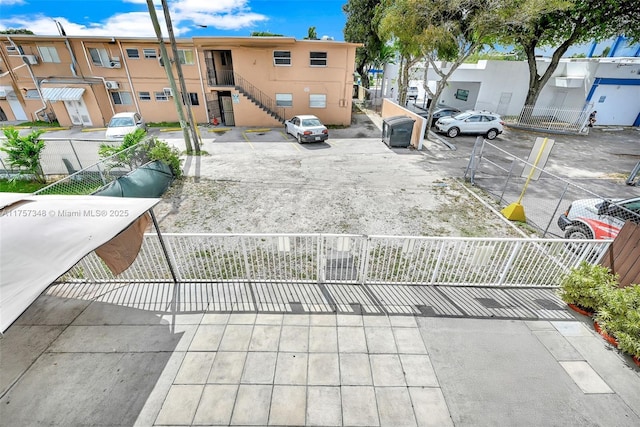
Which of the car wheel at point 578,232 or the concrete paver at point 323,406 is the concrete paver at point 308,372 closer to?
the concrete paver at point 323,406

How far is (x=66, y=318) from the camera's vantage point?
443 centimetres

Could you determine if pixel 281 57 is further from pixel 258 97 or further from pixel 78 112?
pixel 78 112

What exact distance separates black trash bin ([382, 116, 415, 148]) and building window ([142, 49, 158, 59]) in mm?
16408

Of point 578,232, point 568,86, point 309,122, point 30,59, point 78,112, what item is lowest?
point 578,232

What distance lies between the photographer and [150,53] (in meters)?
18.5

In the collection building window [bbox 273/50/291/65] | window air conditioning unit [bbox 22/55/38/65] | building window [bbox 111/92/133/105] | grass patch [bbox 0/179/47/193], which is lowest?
grass patch [bbox 0/179/47/193]

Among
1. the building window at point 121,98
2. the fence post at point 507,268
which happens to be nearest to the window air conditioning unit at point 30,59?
the building window at point 121,98

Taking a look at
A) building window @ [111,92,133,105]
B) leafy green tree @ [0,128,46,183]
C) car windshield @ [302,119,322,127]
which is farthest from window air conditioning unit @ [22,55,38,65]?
car windshield @ [302,119,322,127]

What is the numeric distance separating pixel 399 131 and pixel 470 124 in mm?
5818

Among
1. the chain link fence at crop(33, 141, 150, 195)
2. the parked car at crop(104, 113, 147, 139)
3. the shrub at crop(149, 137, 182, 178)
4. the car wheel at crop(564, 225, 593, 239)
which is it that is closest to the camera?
the car wheel at crop(564, 225, 593, 239)

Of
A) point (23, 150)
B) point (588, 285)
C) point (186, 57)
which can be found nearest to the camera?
point (588, 285)

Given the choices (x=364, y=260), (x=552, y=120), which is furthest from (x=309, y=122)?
(x=552, y=120)

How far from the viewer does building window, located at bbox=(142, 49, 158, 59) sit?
60.5ft

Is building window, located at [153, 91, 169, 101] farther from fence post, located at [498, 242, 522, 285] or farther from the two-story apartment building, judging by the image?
fence post, located at [498, 242, 522, 285]
